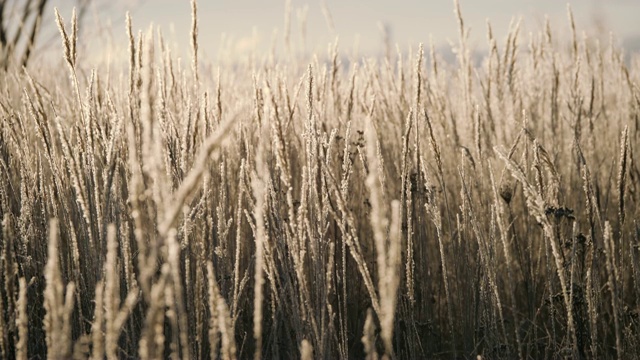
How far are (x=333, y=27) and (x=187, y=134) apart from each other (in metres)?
1.97

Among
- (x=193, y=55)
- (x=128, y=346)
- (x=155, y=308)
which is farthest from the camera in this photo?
(x=193, y=55)

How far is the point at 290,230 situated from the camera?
71.3 inches

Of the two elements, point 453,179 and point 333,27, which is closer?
point 453,179

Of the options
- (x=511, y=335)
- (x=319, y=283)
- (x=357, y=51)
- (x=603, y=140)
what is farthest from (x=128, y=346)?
(x=603, y=140)

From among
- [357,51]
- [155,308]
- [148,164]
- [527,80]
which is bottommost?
[155,308]

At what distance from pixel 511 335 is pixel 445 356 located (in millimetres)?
258

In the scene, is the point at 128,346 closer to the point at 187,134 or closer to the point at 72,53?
the point at 187,134

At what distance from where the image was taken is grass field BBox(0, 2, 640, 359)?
2.94 ft

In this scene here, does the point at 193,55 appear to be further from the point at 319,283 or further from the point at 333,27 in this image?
the point at 333,27

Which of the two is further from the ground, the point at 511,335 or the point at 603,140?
the point at 603,140

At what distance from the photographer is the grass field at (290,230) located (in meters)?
0.90

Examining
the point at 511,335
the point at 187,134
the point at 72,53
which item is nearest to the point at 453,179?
the point at 511,335

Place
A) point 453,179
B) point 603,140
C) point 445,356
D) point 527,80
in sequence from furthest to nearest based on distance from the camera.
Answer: point 603,140, point 527,80, point 453,179, point 445,356

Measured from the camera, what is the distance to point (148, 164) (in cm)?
74
